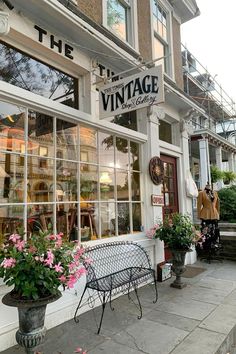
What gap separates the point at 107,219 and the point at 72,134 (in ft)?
4.87

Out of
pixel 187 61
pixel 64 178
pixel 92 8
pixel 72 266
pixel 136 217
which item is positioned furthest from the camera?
pixel 187 61

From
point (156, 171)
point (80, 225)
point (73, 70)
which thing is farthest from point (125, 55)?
point (80, 225)

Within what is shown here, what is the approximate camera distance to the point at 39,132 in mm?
3822

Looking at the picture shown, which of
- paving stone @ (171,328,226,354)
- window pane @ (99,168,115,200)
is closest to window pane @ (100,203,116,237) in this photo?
window pane @ (99,168,115,200)

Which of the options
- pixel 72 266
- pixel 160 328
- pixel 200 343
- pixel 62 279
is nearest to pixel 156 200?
pixel 160 328

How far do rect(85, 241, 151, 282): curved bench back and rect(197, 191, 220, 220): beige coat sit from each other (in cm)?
253

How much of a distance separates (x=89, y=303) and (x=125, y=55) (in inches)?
149

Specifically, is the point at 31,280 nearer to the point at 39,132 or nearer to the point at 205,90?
the point at 39,132

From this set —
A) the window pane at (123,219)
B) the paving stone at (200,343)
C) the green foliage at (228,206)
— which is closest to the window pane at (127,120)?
the window pane at (123,219)

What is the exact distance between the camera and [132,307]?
161 inches

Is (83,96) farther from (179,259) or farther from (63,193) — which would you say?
(179,259)

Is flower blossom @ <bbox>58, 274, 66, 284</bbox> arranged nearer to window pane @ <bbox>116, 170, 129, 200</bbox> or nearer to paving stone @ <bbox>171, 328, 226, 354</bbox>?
paving stone @ <bbox>171, 328, 226, 354</bbox>

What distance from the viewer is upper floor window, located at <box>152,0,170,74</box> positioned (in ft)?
22.5

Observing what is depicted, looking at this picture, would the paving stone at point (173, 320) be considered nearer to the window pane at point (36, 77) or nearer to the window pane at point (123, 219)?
the window pane at point (123, 219)
